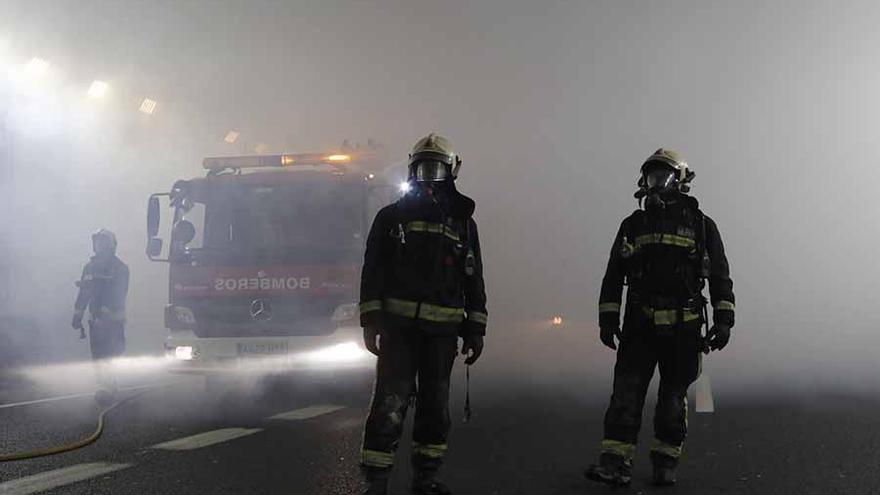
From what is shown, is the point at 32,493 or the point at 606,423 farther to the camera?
the point at 606,423

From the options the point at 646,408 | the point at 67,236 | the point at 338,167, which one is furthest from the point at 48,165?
the point at 646,408

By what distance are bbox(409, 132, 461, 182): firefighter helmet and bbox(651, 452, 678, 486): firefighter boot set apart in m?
1.73

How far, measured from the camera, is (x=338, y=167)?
864 cm

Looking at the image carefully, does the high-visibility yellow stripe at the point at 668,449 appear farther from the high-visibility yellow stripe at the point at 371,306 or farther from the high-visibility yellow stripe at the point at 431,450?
the high-visibility yellow stripe at the point at 371,306

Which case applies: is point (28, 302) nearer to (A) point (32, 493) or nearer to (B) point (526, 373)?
(B) point (526, 373)

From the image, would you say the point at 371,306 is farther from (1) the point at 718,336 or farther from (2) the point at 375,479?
(1) the point at 718,336

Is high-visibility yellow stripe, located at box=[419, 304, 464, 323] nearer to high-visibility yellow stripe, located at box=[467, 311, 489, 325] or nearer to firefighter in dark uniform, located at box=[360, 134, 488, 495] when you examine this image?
firefighter in dark uniform, located at box=[360, 134, 488, 495]

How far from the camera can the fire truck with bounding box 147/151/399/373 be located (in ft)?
25.6

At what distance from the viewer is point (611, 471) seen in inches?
158

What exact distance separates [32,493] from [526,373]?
7.59 m

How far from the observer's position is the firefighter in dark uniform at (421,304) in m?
3.82

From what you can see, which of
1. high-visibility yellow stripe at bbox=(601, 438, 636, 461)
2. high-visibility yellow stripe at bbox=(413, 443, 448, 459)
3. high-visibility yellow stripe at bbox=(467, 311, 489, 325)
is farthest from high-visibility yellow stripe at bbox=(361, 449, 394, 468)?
high-visibility yellow stripe at bbox=(601, 438, 636, 461)

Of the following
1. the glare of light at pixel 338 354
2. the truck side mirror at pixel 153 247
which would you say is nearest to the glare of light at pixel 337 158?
the truck side mirror at pixel 153 247

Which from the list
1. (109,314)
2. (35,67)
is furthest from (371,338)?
(35,67)
